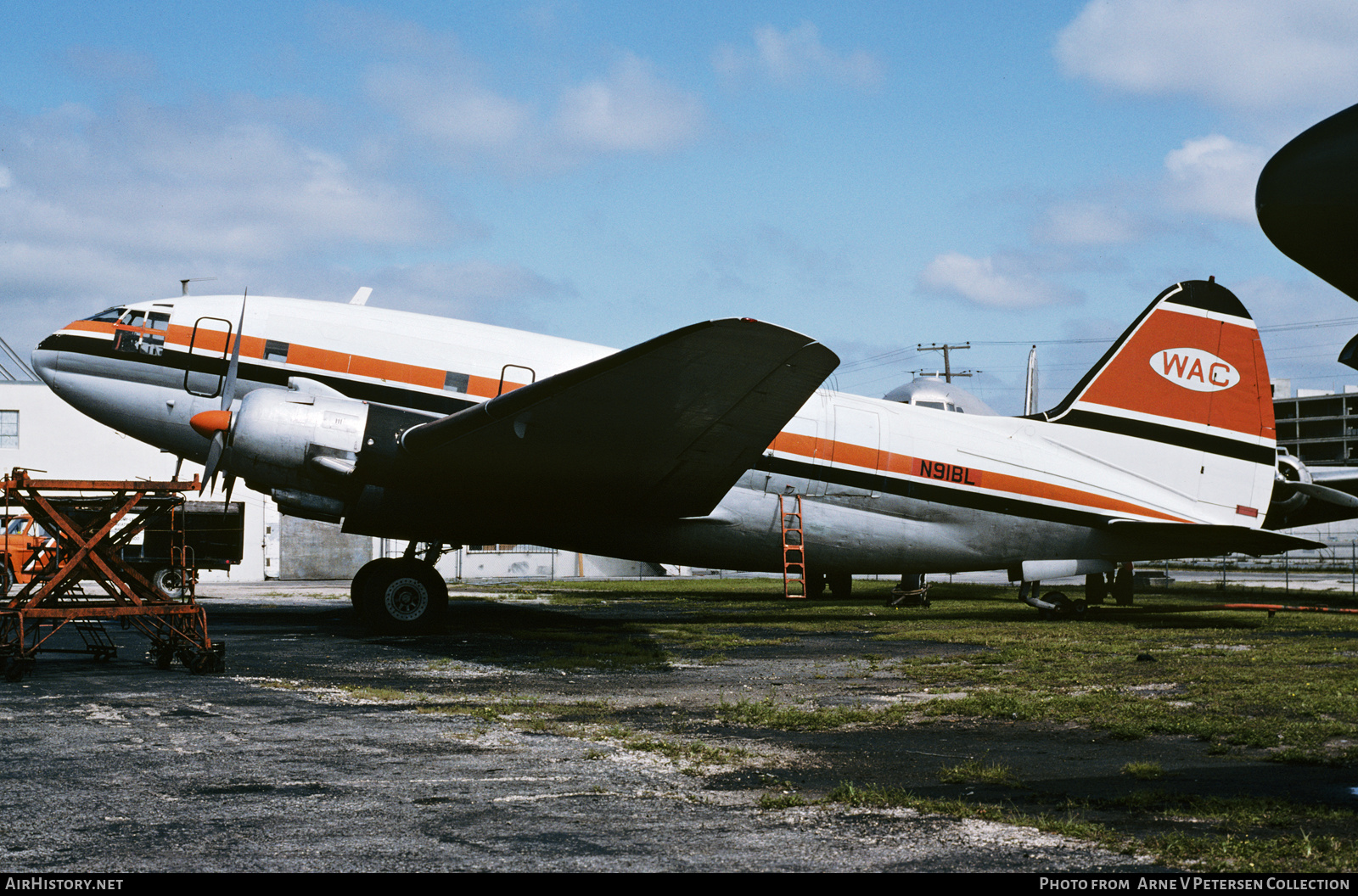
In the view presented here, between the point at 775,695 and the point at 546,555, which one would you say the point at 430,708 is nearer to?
the point at 775,695

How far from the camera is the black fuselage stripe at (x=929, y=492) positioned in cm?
1789

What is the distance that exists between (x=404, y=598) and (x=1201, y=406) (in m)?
15.0

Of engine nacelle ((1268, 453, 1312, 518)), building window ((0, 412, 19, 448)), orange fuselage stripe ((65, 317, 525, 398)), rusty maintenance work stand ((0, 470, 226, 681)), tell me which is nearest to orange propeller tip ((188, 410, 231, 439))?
orange fuselage stripe ((65, 317, 525, 398))

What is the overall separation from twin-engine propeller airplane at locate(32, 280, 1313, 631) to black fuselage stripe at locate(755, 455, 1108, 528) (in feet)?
0.15

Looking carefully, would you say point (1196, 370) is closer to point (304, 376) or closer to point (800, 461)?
point (800, 461)

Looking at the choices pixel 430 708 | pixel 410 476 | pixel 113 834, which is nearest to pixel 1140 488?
pixel 410 476

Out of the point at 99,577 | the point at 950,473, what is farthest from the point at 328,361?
the point at 950,473

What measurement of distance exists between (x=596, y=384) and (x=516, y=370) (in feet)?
14.4

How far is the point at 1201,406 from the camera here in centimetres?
1931

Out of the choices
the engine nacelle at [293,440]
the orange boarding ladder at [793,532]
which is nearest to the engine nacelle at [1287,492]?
the orange boarding ladder at [793,532]

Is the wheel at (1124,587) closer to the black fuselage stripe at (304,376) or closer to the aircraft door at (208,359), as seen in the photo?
the black fuselage stripe at (304,376)

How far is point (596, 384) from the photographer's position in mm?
12922

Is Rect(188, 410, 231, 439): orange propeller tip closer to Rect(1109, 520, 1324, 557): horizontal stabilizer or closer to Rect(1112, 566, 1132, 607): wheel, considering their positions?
Rect(1109, 520, 1324, 557): horizontal stabilizer

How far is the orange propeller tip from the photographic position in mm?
14953
